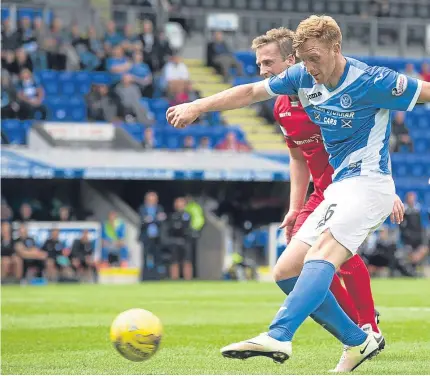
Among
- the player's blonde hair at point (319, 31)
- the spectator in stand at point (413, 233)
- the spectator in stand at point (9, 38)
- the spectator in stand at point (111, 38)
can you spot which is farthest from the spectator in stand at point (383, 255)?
the player's blonde hair at point (319, 31)

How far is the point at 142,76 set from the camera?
1066 inches

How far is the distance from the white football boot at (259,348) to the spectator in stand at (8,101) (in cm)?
1880

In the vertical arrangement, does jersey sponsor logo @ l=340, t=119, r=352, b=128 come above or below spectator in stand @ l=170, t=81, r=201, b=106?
below

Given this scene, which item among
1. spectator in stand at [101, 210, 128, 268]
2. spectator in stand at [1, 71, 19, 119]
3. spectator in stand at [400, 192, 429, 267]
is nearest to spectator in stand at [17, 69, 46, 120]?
spectator in stand at [1, 71, 19, 119]

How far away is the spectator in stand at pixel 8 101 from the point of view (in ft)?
80.7

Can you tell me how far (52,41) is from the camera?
27000mm

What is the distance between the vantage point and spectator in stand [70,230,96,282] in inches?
877

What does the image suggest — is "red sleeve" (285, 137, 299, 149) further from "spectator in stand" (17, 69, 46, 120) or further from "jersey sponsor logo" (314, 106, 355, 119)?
"spectator in stand" (17, 69, 46, 120)

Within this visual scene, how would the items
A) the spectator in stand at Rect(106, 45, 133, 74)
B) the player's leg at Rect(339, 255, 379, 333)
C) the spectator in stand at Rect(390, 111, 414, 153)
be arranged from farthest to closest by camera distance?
the spectator in stand at Rect(390, 111, 414, 153) < the spectator in stand at Rect(106, 45, 133, 74) < the player's leg at Rect(339, 255, 379, 333)

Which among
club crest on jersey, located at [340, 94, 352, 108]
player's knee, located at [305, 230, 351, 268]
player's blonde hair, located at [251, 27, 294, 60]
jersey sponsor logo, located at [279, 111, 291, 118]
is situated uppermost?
player's blonde hair, located at [251, 27, 294, 60]

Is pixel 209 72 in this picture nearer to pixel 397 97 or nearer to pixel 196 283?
pixel 196 283

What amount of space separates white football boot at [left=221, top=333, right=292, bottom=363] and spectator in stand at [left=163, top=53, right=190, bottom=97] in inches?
823

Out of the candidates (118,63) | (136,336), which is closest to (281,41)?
(136,336)

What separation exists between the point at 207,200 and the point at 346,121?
742 inches
